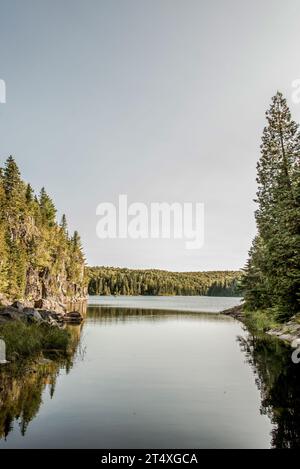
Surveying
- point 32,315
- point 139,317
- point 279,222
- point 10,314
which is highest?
point 279,222

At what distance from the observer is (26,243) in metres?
61.4

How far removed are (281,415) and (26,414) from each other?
25.0ft

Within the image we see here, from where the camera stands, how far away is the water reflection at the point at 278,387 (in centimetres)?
990

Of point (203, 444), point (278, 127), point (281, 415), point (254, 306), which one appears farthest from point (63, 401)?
point (254, 306)

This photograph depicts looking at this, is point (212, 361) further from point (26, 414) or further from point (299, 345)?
point (26, 414)

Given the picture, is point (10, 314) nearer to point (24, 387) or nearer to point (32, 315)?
point (32, 315)

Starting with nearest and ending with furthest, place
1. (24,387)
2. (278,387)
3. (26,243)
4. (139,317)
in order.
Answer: (24,387) → (278,387) → (139,317) → (26,243)

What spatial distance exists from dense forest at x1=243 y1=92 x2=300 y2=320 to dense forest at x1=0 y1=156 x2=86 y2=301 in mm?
30247

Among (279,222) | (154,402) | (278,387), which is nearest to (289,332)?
(279,222)

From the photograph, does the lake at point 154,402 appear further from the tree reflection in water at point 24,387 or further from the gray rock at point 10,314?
the gray rock at point 10,314

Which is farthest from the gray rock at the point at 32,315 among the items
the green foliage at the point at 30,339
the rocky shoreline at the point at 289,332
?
the rocky shoreline at the point at 289,332

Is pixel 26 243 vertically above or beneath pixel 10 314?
above

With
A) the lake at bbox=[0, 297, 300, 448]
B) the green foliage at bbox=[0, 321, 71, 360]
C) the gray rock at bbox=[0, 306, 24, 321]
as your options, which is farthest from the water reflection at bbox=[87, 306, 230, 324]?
the lake at bbox=[0, 297, 300, 448]

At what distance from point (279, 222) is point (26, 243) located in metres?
45.0
